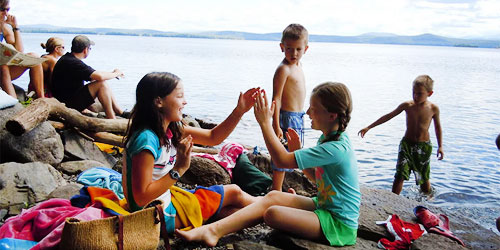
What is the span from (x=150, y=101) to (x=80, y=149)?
342cm

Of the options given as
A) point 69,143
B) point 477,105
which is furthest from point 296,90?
point 477,105

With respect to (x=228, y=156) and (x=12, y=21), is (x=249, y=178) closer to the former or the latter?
(x=228, y=156)

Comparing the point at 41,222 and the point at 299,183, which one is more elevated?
the point at 41,222

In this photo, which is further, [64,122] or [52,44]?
[52,44]

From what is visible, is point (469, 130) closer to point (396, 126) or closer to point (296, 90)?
point (396, 126)

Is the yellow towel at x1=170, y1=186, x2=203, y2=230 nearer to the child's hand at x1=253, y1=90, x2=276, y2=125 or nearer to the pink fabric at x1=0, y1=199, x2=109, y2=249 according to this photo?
the pink fabric at x1=0, y1=199, x2=109, y2=249

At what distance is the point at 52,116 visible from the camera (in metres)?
6.81

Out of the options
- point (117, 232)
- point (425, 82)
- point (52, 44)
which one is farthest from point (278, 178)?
point (52, 44)

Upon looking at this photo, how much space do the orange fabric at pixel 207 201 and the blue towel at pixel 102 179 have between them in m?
1.12

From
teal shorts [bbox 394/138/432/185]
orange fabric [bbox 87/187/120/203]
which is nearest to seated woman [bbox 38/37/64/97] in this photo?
orange fabric [bbox 87/187/120/203]

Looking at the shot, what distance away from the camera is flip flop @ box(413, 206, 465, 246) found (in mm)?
4387

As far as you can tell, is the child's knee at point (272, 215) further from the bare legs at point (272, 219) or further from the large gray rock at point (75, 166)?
the large gray rock at point (75, 166)

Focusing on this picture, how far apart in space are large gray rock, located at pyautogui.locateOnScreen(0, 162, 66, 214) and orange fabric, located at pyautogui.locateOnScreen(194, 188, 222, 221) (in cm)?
177

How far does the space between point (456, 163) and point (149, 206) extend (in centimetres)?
777
